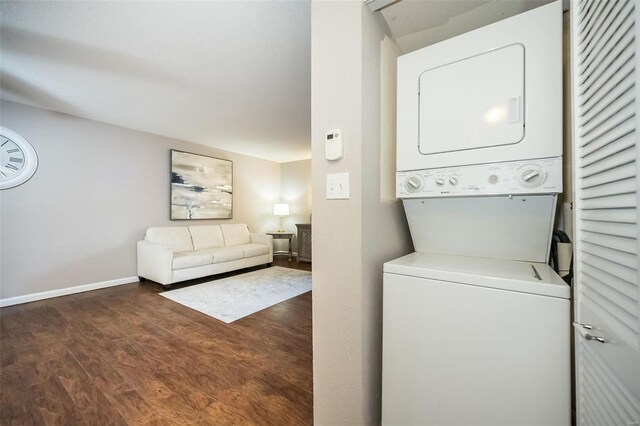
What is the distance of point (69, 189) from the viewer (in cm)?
329

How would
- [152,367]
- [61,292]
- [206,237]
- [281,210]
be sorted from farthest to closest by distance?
[281,210] → [206,237] → [61,292] → [152,367]

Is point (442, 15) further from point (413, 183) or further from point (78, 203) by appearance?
point (78, 203)

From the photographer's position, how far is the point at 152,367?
5.69 ft

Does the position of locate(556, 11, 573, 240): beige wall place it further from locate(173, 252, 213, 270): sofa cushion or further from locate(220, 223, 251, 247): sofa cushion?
locate(220, 223, 251, 247): sofa cushion

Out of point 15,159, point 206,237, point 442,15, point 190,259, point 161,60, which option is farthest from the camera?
point 206,237

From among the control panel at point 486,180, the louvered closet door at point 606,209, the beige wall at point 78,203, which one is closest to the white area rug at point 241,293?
the beige wall at point 78,203

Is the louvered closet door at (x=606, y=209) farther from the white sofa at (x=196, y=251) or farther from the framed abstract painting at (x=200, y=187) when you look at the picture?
the framed abstract painting at (x=200, y=187)

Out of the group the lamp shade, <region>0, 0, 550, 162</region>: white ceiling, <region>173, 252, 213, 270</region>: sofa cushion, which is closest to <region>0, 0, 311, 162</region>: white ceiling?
<region>0, 0, 550, 162</region>: white ceiling

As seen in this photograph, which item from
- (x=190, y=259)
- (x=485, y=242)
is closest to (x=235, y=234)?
(x=190, y=259)

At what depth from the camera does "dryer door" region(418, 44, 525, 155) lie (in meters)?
1.00

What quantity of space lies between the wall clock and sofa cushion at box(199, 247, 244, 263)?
87.3 inches

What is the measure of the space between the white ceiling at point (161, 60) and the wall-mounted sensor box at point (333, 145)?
3.48 ft

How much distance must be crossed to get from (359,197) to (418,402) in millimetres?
862

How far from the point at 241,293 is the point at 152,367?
158cm
